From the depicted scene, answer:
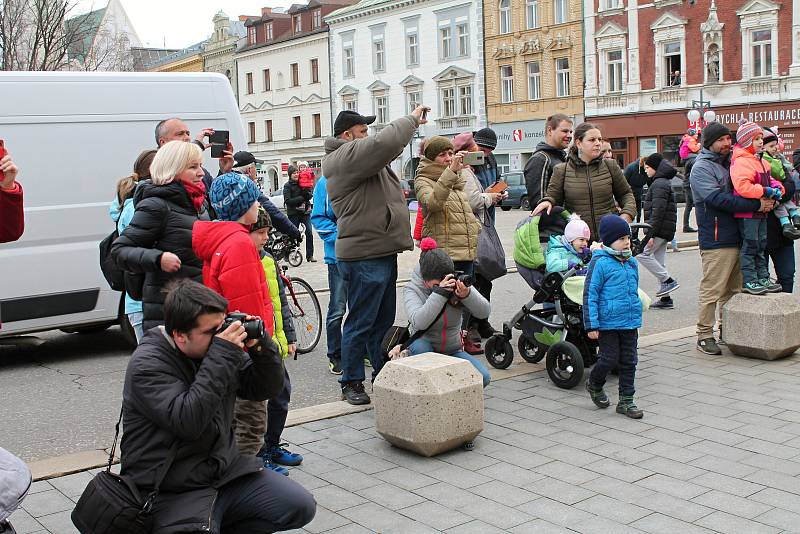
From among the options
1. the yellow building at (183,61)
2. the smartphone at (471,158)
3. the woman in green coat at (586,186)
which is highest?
the yellow building at (183,61)

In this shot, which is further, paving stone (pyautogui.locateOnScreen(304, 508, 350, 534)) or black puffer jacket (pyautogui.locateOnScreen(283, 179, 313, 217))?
black puffer jacket (pyautogui.locateOnScreen(283, 179, 313, 217))

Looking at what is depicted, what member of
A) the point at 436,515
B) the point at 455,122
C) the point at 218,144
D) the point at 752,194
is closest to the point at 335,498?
the point at 436,515

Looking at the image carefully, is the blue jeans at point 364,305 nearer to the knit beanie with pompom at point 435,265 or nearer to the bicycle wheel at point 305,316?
the knit beanie with pompom at point 435,265

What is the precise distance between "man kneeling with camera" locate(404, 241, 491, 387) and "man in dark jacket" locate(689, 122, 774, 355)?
2.73 m

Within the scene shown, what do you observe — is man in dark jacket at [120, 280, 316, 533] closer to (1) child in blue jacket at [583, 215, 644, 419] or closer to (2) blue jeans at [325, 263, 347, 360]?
(1) child in blue jacket at [583, 215, 644, 419]

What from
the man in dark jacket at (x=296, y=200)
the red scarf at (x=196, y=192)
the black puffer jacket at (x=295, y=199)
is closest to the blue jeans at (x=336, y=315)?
the red scarf at (x=196, y=192)

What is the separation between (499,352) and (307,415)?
1969mm

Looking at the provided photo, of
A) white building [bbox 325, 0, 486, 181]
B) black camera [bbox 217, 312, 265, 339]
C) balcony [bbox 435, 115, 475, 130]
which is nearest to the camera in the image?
black camera [bbox 217, 312, 265, 339]

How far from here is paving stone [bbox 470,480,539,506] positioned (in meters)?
4.73

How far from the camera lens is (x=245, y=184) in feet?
15.8

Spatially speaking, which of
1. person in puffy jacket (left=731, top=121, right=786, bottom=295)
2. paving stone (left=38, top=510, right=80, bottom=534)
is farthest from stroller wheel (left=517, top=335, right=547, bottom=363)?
paving stone (left=38, top=510, right=80, bottom=534)

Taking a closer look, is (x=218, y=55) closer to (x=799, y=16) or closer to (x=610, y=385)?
(x=799, y=16)

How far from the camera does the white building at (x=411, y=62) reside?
51.8 m

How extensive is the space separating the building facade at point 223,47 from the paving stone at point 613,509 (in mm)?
67721
